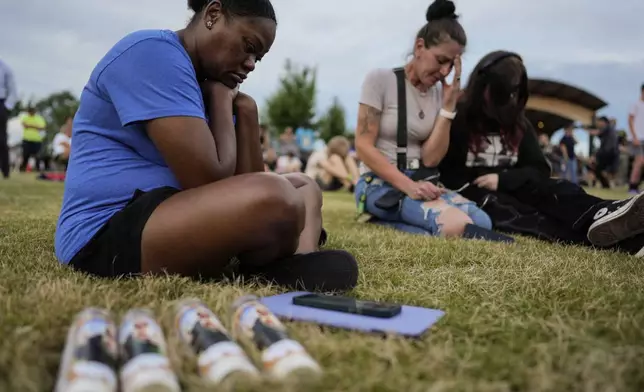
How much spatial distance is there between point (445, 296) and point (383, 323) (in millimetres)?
445

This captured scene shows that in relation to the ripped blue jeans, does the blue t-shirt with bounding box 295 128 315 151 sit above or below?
below

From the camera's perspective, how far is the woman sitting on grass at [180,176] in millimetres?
1566

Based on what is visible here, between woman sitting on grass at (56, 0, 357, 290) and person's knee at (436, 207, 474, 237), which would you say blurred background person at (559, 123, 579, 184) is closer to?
person's knee at (436, 207, 474, 237)

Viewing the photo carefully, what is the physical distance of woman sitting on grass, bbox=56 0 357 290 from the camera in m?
1.57

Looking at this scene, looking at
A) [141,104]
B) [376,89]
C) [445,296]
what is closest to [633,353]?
[445,296]

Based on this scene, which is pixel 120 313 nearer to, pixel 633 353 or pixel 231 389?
pixel 231 389

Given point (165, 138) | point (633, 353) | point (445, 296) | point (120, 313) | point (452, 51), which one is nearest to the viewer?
point (633, 353)

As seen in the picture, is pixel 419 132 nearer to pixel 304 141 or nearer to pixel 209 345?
pixel 209 345

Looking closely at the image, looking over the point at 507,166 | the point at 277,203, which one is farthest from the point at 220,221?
the point at 507,166

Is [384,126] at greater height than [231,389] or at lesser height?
greater

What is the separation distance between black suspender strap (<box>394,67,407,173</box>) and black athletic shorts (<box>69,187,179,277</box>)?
2108 mm

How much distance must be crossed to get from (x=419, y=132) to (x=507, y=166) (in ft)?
2.47

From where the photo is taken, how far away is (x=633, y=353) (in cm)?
112

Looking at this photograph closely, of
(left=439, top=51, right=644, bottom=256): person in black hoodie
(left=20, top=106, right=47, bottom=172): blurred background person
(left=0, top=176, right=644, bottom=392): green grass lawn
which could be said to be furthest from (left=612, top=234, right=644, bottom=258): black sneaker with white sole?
(left=20, top=106, right=47, bottom=172): blurred background person
